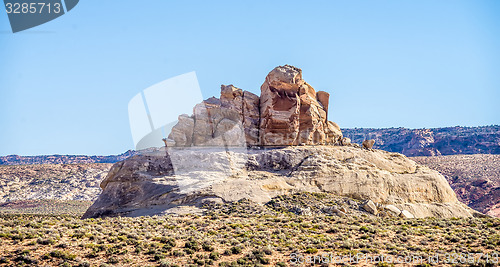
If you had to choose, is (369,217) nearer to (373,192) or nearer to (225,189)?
(373,192)

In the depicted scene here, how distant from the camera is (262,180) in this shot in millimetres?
39438

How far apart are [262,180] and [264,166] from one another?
3.01m

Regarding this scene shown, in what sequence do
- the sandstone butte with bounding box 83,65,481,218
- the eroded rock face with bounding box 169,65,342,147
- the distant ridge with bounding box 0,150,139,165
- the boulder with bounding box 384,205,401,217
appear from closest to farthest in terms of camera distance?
the sandstone butte with bounding box 83,65,481,218, the boulder with bounding box 384,205,401,217, the eroded rock face with bounding box 169,65,342,147, the distant ridge with bounding box 0,150,139,165

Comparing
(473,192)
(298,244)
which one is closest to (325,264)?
(298,244)

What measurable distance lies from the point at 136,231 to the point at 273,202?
1336 cm

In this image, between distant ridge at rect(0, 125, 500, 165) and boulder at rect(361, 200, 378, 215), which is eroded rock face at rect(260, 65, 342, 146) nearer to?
boulder at rect(361, 200, 378, 215)

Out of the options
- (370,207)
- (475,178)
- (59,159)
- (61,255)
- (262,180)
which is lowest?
(475,178)

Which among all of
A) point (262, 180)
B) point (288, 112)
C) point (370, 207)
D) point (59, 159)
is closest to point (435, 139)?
point (288, 112)

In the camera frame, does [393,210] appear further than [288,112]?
No

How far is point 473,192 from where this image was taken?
9456cm

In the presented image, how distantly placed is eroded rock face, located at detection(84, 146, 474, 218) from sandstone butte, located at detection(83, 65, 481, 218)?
0.09 metres

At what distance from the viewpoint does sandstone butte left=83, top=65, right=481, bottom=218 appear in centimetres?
3741

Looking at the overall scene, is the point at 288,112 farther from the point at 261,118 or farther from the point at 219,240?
the point at 219,240

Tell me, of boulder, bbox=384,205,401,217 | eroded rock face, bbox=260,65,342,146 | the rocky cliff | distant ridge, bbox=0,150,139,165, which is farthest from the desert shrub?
distant ridge, bbox=0,150,139,165
